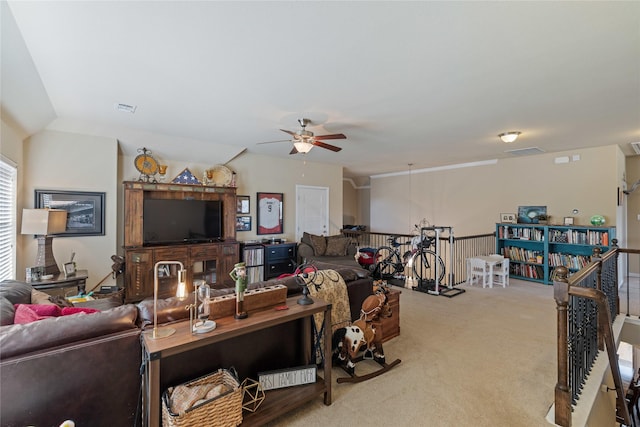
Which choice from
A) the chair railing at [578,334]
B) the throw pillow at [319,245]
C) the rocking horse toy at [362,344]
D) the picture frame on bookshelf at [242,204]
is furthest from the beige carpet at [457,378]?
the picture frame on bookshelf at [242,204]

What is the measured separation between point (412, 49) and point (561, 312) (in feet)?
7.10

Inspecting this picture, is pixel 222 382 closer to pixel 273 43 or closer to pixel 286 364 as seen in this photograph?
pixel 286 364

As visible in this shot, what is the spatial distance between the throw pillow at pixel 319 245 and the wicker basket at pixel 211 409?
4167 millimetres

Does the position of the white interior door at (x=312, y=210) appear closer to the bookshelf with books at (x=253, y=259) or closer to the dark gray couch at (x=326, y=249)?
the dark gray couch at (x=326, y=249)

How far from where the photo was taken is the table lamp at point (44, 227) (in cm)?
324

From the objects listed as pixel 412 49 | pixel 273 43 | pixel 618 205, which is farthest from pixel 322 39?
pixel 618 205

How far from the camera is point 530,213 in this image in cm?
592

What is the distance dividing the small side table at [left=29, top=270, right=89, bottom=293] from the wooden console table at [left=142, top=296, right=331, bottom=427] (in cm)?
259

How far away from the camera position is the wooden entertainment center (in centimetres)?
433

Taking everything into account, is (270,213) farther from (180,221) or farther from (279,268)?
(180,221)

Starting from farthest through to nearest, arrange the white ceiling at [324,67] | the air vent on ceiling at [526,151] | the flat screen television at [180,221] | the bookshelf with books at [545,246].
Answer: the air vent on ceiling at [526,151] → the bookshelf with books at [545,246] → the flat screen television at [180,221] → the white ceiling at [324,67]

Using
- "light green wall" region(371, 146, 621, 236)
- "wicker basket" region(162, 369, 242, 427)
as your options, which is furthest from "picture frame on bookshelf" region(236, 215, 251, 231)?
"light green wall" region(371, 146, 621, 236)

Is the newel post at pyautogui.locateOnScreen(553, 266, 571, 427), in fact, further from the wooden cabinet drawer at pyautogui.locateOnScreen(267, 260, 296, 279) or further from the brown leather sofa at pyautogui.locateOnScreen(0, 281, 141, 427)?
the wooden cabinet drawer at pyautogui.locateOnScreen(267, 260, 296, 279)

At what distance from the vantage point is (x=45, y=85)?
279 centimetres
